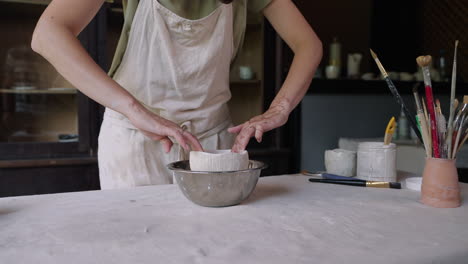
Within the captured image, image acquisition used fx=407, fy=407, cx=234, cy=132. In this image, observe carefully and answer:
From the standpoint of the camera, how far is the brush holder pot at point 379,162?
111 centimetres

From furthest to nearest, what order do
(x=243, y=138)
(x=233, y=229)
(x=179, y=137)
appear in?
(x=243, y=138) → (x=179, y=137) → (x=233, y=229)

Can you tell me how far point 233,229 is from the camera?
2.29 ft

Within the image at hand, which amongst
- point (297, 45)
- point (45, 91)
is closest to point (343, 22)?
point (297, 45)

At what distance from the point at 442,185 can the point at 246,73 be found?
1.78 m

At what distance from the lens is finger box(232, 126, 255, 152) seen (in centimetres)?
102

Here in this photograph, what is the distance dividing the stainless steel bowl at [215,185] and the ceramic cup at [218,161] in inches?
1.2

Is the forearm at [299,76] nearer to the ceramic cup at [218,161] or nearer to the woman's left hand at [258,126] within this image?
the woman's left hand at [258,126]

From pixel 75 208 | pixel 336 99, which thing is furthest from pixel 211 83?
pixel 336 99

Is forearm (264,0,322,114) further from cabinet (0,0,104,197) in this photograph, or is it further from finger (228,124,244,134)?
cabinet (0,0,104,197)

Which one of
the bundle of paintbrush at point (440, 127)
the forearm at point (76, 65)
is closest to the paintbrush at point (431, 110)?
the bundle of paintbrush at point (440, 127)

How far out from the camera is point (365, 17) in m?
3.27

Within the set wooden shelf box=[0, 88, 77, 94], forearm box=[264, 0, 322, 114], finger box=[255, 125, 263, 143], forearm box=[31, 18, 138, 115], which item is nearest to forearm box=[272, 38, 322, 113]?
forearm box=[264, 0, 322, 114]

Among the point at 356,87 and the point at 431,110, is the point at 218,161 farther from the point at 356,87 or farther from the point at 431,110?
the point at 356,87

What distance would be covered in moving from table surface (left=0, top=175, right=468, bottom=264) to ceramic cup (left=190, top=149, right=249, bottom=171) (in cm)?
8
